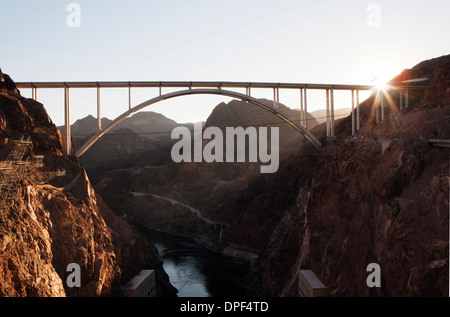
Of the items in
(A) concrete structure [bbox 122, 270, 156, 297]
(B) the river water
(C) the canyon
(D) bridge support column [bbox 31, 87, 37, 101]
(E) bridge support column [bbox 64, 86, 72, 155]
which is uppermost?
(D) bridge support column [bbox 31, 87, 37, 101]

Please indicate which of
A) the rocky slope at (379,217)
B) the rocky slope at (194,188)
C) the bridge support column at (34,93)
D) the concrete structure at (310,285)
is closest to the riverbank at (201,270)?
the rocky slope at (379,217)

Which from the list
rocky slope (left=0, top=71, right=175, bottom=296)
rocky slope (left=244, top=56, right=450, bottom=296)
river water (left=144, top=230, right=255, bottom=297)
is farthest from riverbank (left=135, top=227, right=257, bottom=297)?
rocky slope (left=0, top=71, right=175, bottom=296)

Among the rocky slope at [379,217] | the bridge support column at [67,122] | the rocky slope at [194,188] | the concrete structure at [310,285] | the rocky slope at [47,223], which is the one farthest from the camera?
the rocky slope at [194,188]

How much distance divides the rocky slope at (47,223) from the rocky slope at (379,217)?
13412 millimetres

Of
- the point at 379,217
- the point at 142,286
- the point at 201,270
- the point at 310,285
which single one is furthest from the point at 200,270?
the point at 379,217

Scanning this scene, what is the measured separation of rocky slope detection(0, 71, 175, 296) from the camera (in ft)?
55.4

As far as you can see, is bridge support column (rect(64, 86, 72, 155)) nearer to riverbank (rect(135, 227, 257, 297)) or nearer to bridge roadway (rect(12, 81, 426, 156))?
bridge roadway (rect(12, 81, 426, 156))

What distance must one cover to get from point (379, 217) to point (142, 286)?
1717 centimetres

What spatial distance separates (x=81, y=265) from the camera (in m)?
22.6

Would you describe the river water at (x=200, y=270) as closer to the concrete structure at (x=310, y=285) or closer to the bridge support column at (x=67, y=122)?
the concrete structure at (x=310, y=285)

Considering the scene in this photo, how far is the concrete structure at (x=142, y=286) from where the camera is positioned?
2778 cm

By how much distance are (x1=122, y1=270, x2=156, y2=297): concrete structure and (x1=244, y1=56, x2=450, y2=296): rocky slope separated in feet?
35.7

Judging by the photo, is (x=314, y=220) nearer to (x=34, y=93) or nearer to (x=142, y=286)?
(x=142, y=286)

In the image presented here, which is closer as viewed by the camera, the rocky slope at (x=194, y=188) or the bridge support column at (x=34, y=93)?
the bridge support column at (x=34, y=93)
